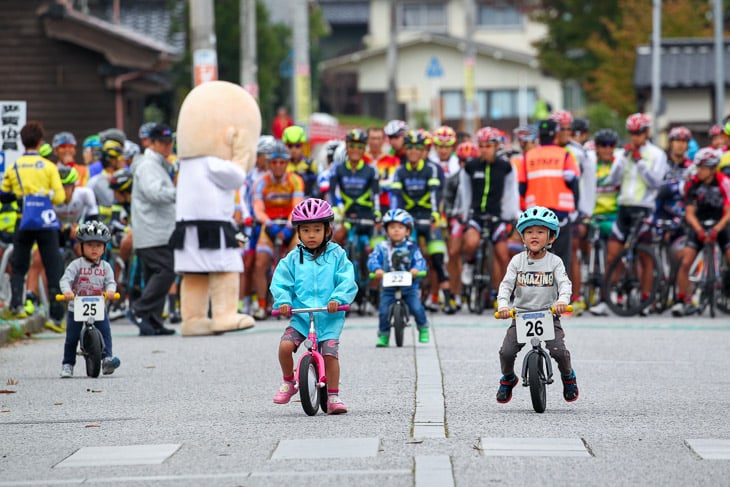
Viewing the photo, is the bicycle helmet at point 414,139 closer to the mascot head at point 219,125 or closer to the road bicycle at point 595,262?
the road bicycle at point 595,262

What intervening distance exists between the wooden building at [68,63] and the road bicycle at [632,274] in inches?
505

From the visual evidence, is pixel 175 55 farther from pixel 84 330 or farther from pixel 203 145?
pixel 84 330

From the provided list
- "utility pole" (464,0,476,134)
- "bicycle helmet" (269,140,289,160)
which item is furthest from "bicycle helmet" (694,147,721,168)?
"utility pole" (464,0,476,134)

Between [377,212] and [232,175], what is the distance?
2.82 metres

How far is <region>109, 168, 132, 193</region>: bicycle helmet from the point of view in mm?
18922

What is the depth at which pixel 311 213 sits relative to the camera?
1117 centimetres

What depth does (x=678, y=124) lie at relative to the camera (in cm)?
3962

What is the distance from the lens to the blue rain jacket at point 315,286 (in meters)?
11.2

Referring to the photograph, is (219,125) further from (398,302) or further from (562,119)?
(562,119)

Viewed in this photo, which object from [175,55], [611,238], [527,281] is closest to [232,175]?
[611,238]

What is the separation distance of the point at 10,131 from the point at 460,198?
17.6 ft

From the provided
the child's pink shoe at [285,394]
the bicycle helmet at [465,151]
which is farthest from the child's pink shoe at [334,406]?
the bicycle helmet at [465,151]

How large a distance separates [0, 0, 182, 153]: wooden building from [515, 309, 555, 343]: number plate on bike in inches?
774

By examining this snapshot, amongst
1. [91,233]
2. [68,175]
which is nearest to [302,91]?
[68,175]
